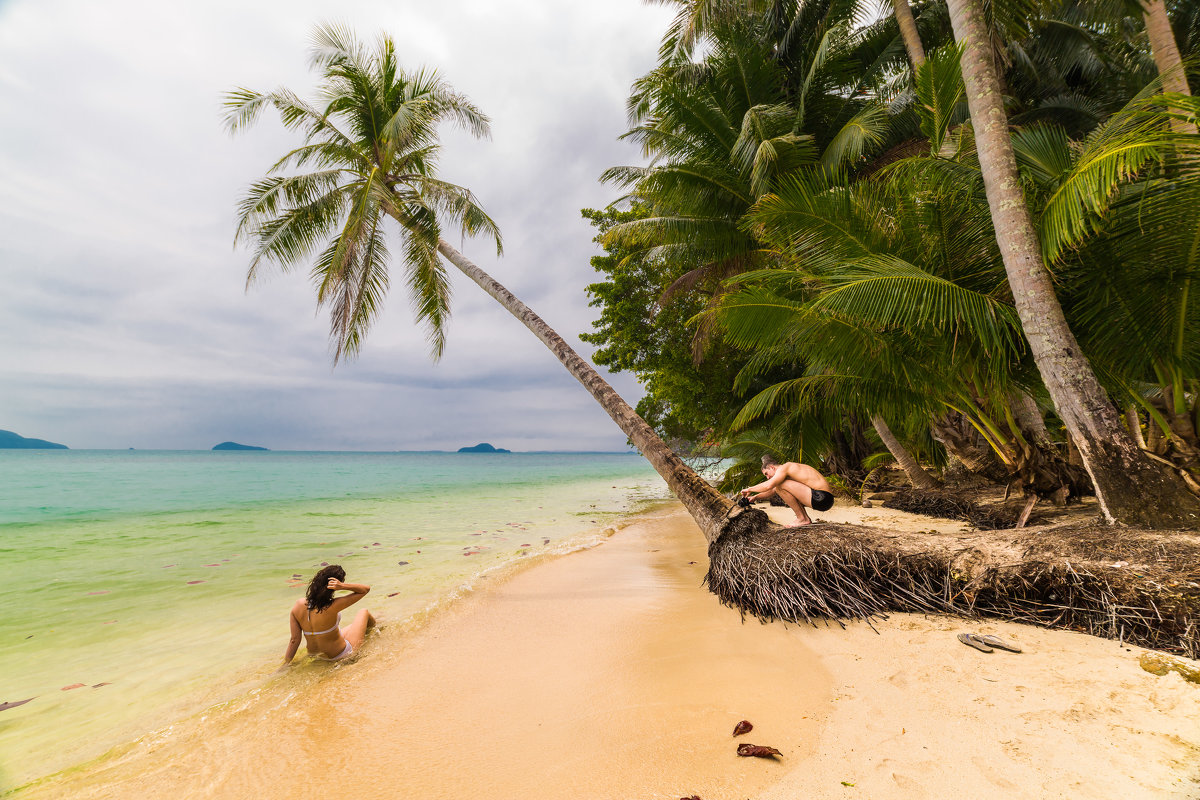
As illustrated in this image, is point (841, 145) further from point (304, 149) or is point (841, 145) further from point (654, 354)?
point (304, 149)

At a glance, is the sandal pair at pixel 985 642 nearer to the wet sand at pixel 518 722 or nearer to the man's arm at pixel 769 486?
the wet sand at pixel 518 722

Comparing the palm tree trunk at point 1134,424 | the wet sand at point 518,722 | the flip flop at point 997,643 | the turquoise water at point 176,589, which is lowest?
the turquoise water at point 176,589

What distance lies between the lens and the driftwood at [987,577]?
2710 millimetres

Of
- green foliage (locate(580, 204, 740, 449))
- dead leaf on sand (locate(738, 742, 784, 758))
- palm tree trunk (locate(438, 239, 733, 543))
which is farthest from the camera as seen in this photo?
green foliage (locate(580, 204, 740, 449))

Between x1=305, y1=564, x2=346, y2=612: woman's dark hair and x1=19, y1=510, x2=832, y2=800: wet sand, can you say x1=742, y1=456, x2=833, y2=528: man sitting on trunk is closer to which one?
x1=19, y1=510, x2=832, y2=800: wet sand

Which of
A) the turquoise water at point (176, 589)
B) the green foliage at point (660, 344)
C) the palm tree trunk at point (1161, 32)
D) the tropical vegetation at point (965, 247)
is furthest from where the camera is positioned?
the green foliage at point (660, 344)

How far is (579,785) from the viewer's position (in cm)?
203

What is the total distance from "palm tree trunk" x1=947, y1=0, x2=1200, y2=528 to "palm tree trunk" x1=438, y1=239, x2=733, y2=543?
2.95m

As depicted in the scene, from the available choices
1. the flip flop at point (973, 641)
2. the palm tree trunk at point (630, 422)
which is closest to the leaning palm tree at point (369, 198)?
the palm tree trunk at point (630, 422)

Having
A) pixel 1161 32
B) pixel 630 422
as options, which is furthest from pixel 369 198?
pixel 1161 32

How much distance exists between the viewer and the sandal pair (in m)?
2.78

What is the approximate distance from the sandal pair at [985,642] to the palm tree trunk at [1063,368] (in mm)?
1701

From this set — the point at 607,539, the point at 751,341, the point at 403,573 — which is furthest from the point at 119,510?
the point at 751,341

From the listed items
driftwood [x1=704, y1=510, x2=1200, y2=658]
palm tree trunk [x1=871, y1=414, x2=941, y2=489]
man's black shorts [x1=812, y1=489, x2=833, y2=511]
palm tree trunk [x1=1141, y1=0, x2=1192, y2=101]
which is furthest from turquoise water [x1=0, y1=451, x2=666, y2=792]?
palm tree trunk [x1=1141, y1=0, x2=1192, y2=101]
